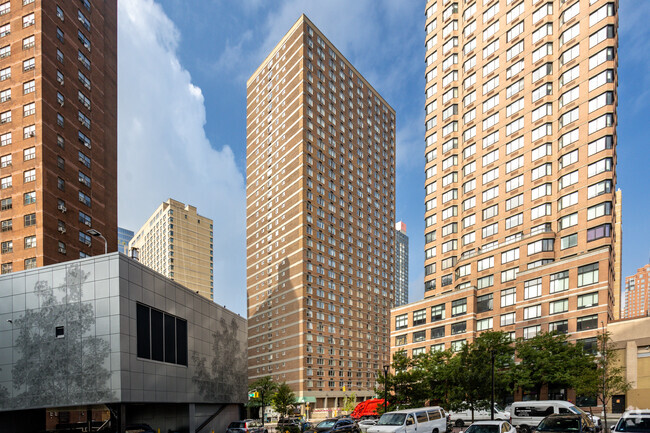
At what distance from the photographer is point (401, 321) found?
85.4m

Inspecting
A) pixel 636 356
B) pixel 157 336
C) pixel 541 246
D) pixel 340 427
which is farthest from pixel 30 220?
pixel 636 356

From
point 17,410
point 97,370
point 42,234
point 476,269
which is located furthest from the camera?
point 476,269

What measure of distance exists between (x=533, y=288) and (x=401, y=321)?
88.2 feet

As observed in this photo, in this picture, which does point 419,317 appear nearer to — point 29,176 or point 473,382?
point 473,382

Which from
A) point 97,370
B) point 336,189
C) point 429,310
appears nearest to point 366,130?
point 336,189

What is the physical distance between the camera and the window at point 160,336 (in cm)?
3403

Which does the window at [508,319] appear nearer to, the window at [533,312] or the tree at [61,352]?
the window at [533,312]

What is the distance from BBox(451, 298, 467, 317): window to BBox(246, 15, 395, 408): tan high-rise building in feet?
128

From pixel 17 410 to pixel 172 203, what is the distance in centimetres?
15724

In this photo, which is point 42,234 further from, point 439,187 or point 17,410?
point 439,187

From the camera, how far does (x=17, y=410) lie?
3388 cm

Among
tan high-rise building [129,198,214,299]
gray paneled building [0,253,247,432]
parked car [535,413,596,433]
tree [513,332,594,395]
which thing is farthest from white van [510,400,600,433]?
tan high-rise building [129,198,214,299]

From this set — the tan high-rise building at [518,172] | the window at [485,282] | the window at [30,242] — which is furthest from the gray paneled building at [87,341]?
the window at [485,282]

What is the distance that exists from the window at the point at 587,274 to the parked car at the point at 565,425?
135ft
